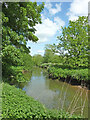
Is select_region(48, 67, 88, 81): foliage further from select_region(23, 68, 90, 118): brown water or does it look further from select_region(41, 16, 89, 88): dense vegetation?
select_region(23, 68, 90, 118): brown water

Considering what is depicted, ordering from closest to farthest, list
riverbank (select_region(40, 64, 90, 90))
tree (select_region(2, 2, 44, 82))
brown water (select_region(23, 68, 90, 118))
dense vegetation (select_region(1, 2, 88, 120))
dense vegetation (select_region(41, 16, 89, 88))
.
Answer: dense vegetation (select_region(1, 2, 88, 120)), brown water (select_region(23, 68, 90, 118)), tree (select_region(2, 2, 44, 82)), riverbank (select_region(40, 64, 90, 90)), dense vegetation (select_region(41, 16, 89, 88))

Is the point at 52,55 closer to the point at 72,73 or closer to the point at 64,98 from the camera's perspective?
the point at 72,73

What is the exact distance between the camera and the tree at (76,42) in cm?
832

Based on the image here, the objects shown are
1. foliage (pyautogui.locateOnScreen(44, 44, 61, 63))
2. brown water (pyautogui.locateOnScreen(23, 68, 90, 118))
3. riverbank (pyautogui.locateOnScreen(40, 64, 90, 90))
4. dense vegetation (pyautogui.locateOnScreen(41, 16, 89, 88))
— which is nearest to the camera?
brown water (pyautogui.locateOnScreen(23, 68, 90, 118))

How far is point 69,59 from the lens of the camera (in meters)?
8.74

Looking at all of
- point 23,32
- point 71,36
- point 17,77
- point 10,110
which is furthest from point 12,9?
point 71,36

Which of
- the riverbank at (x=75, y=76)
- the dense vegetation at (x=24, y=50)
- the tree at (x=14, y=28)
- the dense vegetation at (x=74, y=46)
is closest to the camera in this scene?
the dense vegetation at (x=24, y=50)

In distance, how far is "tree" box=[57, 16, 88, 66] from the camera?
8.32 meters

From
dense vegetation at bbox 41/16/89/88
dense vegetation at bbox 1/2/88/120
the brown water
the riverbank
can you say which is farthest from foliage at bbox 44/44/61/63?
the brown water

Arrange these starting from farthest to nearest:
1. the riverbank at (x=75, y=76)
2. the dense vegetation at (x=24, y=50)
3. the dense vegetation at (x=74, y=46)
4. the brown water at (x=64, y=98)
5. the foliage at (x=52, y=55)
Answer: the foliage at (x=52, y=55) < the dense vegetation at (x=74, y=46) < the riverbank at (x=75, y=76) < the brown water at (x=64, y=98) < the dense vegetation at (x=24, y=50)

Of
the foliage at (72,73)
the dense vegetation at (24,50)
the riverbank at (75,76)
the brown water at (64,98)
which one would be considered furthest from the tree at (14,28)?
the foliage at (72,73)

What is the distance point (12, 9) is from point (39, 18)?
1366mm

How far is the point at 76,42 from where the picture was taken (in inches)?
326

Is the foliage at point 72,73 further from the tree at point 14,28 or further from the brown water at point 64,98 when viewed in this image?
the tree at point 14,28
